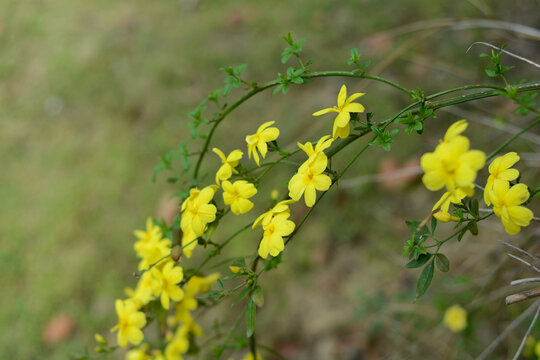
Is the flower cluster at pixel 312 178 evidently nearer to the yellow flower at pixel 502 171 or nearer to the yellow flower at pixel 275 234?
the yellow flower at pixel 275 234

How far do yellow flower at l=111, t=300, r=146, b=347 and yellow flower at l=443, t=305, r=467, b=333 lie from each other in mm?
982

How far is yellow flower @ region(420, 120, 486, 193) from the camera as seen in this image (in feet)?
1.80

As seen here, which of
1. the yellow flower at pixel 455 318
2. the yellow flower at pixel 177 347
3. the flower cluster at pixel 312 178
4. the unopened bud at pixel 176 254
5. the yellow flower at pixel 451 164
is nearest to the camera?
the yellow flower at pixel 451 164

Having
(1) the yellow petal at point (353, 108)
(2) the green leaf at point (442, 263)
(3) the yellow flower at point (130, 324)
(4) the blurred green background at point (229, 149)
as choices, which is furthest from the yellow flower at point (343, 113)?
(4) the blurred green background at point (229, 149)

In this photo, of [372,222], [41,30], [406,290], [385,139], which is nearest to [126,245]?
[372,222]

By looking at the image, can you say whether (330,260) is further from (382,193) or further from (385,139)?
(385,139)

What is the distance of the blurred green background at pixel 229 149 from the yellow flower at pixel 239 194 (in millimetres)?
731

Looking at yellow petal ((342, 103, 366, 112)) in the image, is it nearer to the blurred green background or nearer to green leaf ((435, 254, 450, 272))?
green leaf ((435, 254, 450, 272))

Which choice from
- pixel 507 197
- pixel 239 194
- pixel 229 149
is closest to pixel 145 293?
pixel 239 194

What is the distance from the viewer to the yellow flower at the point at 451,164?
0.55 m

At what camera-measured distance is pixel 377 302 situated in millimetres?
1654

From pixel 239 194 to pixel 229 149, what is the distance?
1.51m

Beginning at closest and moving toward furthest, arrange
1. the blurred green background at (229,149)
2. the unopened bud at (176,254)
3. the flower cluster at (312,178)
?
the flower cluster at (312,178)
the unopened bud at (176,254)
the blurred green background at (229,149)

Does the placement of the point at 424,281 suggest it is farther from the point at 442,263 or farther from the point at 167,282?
the point at 167,282
